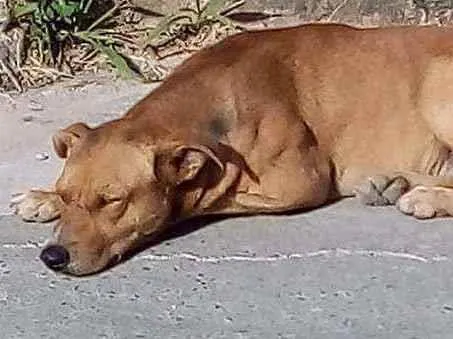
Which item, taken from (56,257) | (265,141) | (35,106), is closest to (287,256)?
(265,141)

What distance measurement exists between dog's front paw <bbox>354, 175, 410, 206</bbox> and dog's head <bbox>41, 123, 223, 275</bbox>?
2.52ft

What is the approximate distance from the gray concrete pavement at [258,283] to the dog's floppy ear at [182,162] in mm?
279

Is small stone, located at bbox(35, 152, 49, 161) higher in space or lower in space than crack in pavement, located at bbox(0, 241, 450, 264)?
lower

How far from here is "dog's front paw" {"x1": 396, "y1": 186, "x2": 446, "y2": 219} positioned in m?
5.12

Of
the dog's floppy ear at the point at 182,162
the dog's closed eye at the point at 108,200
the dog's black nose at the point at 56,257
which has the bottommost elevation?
the dog's black nose at the point at 56,257

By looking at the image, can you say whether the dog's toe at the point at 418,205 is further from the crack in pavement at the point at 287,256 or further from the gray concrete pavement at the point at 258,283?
the crack in pavement at the point at 287,256

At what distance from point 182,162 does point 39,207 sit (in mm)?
647

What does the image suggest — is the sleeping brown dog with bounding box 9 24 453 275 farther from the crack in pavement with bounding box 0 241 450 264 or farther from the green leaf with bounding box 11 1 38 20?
the green leaf with bounding box 11 1 38 20

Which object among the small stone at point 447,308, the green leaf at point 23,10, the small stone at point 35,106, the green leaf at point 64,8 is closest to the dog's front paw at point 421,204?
the small stone at point 447,308

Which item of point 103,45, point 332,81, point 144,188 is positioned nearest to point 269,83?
point 332,81

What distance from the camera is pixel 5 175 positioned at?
5.56 meters

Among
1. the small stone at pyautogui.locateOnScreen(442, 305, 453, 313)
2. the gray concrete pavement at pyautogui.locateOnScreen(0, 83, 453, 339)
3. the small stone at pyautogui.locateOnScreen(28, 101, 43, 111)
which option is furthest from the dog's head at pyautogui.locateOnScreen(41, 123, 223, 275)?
the small stone at pyautogui.locateOnScreen(28, 101, 43, 111)

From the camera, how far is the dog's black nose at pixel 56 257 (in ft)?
14.9

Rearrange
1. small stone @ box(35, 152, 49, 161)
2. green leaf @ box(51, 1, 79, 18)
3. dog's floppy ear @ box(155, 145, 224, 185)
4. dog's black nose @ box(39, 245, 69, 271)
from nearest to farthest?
dog's black nose @ box(39, 245, 69, 271)
dog's floppy ear @ box(155, 145, 224, 185)
small stone @ box(35, 152, 49, 161)
green leaf @ box(51, 1, 79, 18)
